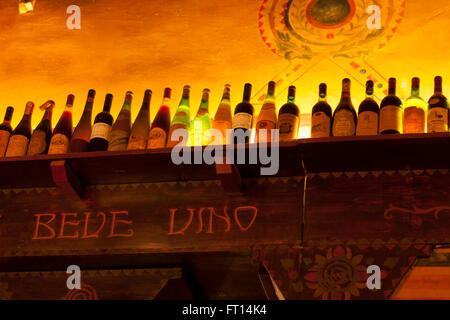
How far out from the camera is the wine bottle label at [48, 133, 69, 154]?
2.76 meters

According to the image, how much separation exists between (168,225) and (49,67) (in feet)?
4.25

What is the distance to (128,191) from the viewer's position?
2.66 meters

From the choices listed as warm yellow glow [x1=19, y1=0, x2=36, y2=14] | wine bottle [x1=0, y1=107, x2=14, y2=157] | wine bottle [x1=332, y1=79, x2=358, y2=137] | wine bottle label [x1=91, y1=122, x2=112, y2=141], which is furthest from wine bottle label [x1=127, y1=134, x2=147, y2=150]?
warm yellow glow [x1=19, y1=0, x2=36, y2=14]

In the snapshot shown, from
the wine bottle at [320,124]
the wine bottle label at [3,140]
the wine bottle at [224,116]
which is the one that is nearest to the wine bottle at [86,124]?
the wine bottle label at [3,140]

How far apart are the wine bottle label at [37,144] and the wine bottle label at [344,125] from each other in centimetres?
124

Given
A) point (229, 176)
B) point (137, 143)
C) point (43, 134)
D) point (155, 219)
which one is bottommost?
point (155, 219)

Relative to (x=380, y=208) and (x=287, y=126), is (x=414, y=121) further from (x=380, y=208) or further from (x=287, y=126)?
(x=287, y=126)

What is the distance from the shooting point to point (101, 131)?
108 inches

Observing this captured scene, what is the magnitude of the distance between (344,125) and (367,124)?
84 millimetres

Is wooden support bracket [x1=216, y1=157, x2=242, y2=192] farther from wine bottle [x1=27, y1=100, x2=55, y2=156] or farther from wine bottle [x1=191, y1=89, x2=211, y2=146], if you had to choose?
wine bottle [x1=27, y1=100, x2=55, y2=156]

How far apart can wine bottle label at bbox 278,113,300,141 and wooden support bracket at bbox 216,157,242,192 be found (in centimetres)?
23

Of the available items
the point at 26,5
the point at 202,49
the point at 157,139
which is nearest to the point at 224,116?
the point at 157,139

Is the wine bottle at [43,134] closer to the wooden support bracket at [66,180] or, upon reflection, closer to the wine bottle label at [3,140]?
the wine bottle label at [3,140]

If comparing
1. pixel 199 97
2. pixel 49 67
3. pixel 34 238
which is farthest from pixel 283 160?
pixel 49 67
